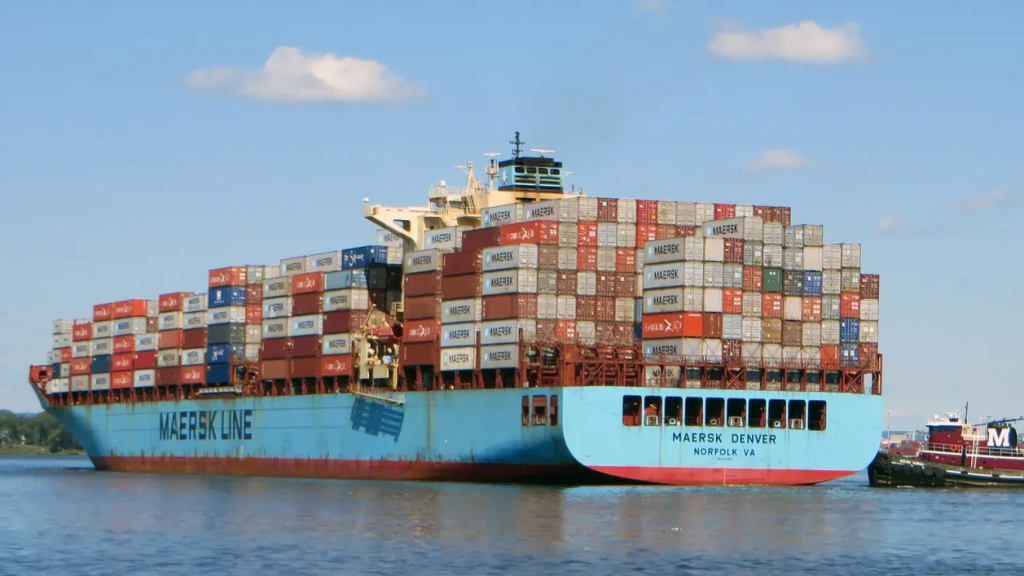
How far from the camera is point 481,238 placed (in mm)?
84250

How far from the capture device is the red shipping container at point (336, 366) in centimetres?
9250

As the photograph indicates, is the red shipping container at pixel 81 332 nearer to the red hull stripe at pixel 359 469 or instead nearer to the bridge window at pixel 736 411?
the red hull stripe at pixel 359 469

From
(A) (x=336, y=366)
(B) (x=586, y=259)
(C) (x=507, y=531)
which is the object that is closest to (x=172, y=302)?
(A) (x=336, y=366)

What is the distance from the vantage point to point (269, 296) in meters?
101

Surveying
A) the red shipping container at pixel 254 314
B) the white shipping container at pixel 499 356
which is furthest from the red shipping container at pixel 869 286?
the red shipping container at pixel 254 314

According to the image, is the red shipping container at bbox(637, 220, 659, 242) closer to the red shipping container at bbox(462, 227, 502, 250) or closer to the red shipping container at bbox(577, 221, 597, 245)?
the red shipping container at bbox(577, 221, 597, 245)

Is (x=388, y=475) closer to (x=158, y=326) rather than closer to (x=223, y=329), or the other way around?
(x=223, y=329)

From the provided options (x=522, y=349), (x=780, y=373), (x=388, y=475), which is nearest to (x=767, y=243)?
(x=780, y=373)

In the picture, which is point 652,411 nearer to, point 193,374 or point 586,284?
point 586,284

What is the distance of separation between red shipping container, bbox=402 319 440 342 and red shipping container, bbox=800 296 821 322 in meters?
18.4

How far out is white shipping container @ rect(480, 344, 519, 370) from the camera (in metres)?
79.7

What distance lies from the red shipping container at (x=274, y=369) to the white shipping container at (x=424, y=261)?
44.1ft

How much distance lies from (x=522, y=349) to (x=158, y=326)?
41266 millimetres

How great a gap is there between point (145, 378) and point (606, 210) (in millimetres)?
44573
